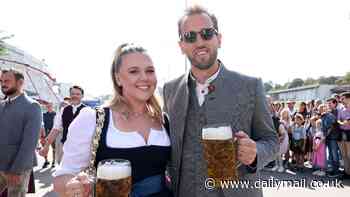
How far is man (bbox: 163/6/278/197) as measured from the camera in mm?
1993

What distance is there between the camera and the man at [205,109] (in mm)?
1993

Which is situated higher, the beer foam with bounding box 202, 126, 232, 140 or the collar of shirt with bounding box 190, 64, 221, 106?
the collar of shirt with bounding box 190, 64, 221, 106

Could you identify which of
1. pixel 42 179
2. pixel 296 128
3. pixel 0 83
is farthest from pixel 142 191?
pixel 296 128

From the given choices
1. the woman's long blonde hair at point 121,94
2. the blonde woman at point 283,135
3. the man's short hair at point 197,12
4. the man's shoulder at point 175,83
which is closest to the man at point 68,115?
the blonde woman at point 283,135

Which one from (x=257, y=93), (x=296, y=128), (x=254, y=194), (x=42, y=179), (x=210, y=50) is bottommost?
(x=42, y=179)

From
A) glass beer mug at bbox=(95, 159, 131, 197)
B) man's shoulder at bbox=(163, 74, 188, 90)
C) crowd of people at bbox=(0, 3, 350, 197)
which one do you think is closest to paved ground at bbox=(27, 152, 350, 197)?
man's shoulder at bbox=(163, 74, 188, 90)

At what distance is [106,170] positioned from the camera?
58.2 inches

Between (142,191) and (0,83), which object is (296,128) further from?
(142,191)

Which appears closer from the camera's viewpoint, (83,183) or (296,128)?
(83,183)

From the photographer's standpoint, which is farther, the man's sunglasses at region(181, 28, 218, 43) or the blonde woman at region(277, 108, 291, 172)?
the blonde woman at region(277, 108, 291, 172)

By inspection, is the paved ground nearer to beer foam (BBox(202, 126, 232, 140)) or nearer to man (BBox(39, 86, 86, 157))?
man (BBox(39, 86, 86, 157))

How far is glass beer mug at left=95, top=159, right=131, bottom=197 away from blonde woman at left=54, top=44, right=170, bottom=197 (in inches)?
13.2

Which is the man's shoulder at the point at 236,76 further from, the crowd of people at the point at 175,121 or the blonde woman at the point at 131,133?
the blonde woman at the point at 131,133

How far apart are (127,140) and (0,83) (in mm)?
2821
